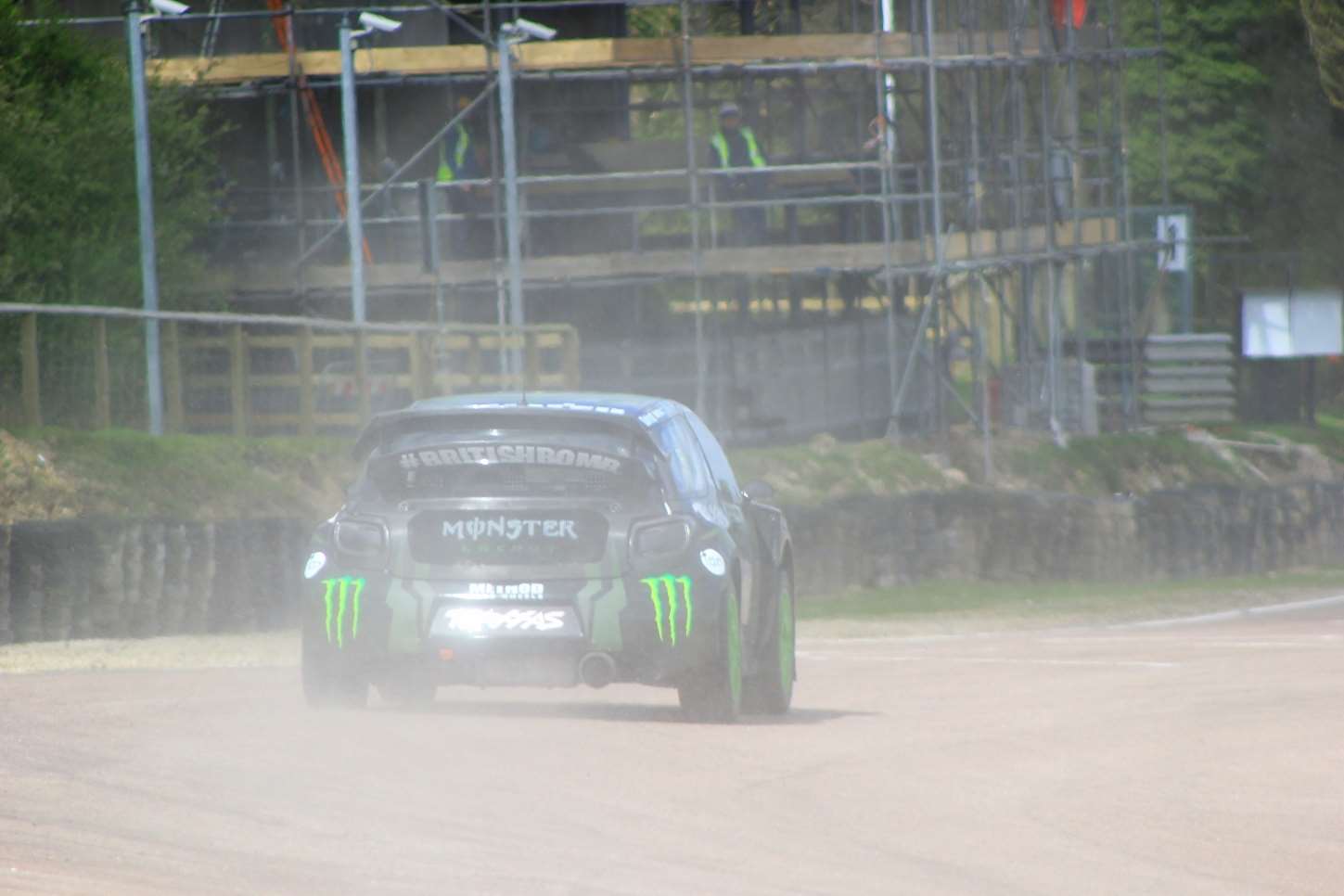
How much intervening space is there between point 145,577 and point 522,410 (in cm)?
809

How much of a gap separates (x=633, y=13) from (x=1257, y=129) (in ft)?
51.1

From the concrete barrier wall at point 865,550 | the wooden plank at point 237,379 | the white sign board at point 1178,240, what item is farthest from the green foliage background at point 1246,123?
the wooden plank at point 237,379

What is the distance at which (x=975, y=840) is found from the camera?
941 centimetres

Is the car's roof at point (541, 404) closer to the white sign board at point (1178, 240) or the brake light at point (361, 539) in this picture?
the brake light at point (361, 539)

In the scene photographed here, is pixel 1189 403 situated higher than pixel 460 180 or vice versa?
pixel 460 180

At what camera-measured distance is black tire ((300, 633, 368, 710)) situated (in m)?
12.2

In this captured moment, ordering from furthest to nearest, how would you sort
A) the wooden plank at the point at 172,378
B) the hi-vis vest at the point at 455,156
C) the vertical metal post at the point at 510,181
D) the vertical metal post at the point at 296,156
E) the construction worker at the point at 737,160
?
the vertical metal post at the point at 296,156
the hi-vis vest at the point at 455,156
the construction worker at the point at 737,160
the vertical metal post at the point at 510,181
the wooden plank at the point at 172,378

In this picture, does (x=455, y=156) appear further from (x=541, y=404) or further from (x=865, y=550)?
(x=541, y=404)

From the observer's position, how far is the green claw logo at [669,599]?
1198 cm

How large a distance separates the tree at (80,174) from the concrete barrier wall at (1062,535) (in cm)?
1148

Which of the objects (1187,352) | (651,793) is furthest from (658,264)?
(651,793)

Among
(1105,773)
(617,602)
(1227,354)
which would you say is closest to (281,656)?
(617,602)

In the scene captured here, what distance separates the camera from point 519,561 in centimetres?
1195

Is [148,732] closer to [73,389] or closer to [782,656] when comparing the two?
[782,656]
